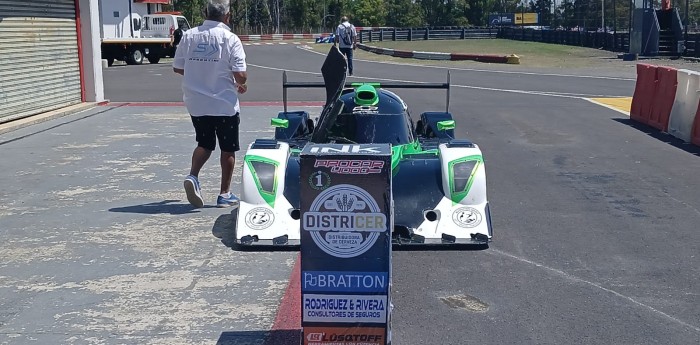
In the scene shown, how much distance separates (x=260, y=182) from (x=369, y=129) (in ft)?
4.56

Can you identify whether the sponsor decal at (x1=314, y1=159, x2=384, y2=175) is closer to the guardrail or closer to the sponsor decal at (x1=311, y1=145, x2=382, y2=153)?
the sponsor decal at (x1=311, y1=145, x2=382, y2=153)

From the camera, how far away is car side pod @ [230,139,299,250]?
6645 millimetres

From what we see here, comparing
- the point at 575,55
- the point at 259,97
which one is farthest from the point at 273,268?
the point at 575,55

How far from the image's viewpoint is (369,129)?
7934mm

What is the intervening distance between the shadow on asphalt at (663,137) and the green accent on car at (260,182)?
6.55 metres

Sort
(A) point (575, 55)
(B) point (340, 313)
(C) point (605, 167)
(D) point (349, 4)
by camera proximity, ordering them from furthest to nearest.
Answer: (D) point (349, 4) → (A) point (575, 55) → (C) point (605, 167) → (B) point (340, 313)

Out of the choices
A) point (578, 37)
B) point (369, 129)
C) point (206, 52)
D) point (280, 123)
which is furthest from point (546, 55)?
point (206, 52)

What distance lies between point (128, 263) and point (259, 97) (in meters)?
13.5

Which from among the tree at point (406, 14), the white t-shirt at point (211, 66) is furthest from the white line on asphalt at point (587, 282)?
the tree at point (406, 14)

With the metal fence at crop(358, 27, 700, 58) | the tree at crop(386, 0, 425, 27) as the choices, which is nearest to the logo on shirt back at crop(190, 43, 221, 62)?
the metal fence at crop(358, 27, 700, 58)

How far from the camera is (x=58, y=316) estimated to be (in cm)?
520

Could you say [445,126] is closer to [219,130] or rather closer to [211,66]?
[219,130]

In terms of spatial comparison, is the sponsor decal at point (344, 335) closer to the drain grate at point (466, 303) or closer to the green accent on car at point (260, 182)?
the drain grate at point (466, 303)

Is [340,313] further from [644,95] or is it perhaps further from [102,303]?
[644,95]
